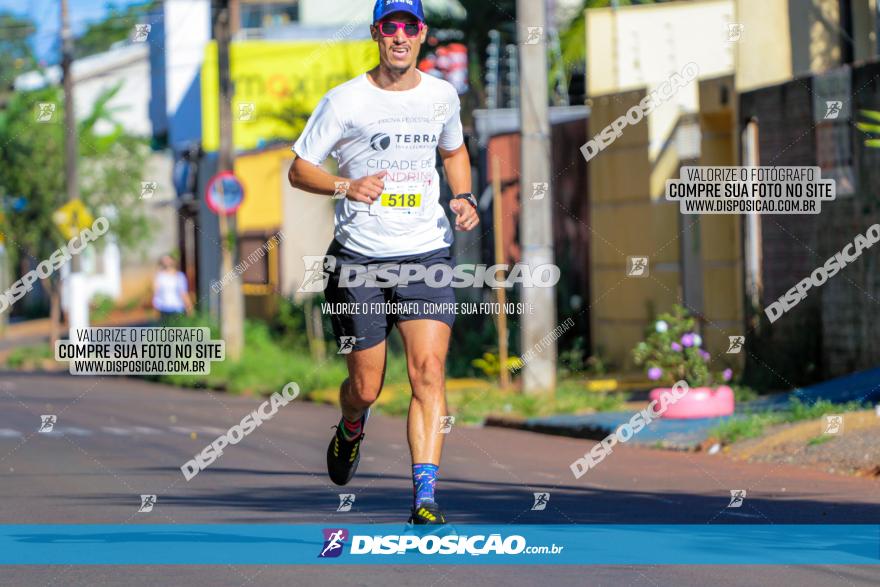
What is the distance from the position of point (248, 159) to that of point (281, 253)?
10.3 feet

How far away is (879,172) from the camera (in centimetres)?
1529

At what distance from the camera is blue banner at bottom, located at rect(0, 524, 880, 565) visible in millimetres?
6945

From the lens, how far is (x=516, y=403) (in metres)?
16.8

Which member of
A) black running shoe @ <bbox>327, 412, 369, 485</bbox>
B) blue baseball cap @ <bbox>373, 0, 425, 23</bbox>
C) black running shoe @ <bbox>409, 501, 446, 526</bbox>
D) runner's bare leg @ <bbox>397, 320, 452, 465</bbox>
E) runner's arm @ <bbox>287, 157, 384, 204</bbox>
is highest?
blue baseball cap @ <bbox>373, 0, 425, 23</bbox>

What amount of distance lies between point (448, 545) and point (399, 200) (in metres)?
1.52

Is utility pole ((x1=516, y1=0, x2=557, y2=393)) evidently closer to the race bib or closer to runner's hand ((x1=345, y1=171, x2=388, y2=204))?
the race bib

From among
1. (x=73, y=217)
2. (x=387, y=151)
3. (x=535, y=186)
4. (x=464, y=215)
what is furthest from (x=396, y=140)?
(x=73, y=217)

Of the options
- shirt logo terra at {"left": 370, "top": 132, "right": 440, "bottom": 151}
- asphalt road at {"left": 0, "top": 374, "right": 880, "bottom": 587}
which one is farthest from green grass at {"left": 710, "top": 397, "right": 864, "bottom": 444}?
shirt logo terra at {"left": 370, "top": 132, "right": 440, "bottom": 151}

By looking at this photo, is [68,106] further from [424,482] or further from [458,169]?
[424,482]

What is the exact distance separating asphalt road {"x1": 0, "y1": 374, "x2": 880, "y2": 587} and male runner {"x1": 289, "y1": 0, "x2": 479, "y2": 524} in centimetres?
110

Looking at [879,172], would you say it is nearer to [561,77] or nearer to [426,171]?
[426,171]

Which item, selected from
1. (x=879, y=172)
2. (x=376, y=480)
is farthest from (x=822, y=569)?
(x=879, y=172)

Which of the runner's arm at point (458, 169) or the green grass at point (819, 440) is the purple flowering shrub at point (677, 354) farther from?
the runner's arm at point (458, 169)

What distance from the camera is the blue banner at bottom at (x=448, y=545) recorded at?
6.95m
